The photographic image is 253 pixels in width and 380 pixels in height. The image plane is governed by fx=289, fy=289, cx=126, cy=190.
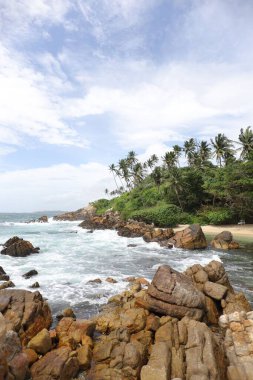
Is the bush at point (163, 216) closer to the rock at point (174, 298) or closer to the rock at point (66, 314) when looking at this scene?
the rock at point (174, 298)

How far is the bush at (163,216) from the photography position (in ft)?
193

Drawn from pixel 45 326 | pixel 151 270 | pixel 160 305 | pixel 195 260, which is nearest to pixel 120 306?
pixel 160 305

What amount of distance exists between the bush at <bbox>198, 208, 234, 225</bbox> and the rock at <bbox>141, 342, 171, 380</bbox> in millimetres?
46618

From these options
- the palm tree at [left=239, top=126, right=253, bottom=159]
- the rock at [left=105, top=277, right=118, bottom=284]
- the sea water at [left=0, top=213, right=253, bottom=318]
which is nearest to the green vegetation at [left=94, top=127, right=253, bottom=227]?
the palm tree at [left=239, top=126, right=253, bottom=159]

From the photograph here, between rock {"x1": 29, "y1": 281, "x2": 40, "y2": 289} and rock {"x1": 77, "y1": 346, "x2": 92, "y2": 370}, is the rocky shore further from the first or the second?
rock {"x1": 29, "y1": 281, "x2": 40, "y2": 289}

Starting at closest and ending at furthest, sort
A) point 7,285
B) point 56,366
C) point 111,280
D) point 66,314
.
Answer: point 56,366, point 66,314, point 7,285, point 111,280

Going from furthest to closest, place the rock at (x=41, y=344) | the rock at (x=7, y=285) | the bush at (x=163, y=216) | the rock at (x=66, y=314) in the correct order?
the bush at (x=163, y=216), the rock at (x=7, y=285), the rock at (x=66, y=314), the rock at (x=41, y=344)

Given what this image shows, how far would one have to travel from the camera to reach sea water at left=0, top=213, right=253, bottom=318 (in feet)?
59.7

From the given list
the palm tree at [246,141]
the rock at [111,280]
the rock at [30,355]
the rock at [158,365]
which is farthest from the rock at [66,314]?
the palm tree at [246,141]

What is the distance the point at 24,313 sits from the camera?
41.5 ft

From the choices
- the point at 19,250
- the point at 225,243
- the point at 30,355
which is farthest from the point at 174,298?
the point at 225,243

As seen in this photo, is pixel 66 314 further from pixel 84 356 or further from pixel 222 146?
pixel 222 146

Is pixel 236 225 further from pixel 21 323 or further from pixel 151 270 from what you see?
pixel 21 323

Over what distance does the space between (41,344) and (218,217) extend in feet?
159
